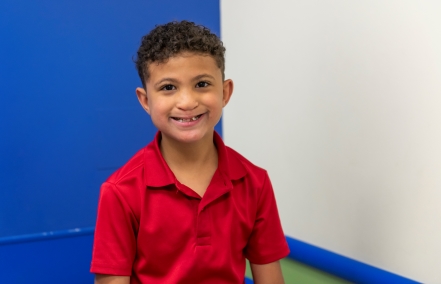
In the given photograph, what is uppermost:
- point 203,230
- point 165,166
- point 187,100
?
point 187,100

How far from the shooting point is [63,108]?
1398 mm

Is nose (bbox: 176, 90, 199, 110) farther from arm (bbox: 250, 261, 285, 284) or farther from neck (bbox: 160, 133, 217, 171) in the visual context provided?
arm (bbox: 250, 261, 285, 284)

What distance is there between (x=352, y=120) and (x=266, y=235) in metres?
0.32

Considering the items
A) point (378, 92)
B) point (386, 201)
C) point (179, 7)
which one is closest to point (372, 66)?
point (378, 92)

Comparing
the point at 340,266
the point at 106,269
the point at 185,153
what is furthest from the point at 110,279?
the point at 340,266

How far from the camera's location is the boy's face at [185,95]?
0.88 metres

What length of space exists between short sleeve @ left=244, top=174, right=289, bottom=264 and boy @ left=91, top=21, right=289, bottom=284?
0.05 meters

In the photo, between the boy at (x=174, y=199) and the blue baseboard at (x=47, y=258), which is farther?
the blue baseboard at (x=47, y=258)

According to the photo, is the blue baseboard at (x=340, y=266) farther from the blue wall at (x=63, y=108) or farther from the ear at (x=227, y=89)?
the blue wall at (x=63, y=108)

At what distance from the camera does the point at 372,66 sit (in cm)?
104

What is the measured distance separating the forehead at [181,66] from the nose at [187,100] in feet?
0.10

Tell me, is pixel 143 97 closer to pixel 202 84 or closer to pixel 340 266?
pixel 202 84

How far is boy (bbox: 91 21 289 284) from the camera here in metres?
0.89

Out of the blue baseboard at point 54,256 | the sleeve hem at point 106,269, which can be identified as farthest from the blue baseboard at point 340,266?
the sleeve hem at point 106,269
